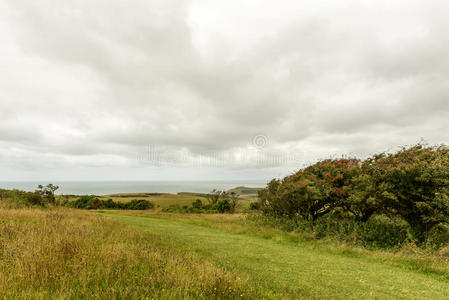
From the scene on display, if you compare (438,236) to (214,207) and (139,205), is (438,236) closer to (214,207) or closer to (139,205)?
(214,207)

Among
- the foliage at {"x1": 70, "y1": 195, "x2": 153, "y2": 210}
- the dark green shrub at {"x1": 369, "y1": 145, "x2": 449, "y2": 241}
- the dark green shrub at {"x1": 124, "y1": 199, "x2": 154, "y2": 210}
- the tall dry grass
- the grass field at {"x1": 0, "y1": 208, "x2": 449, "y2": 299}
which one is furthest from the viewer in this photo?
the dark green shrub at {"x1": 124, "y1": 199, "x2": 154, "y2": 210}

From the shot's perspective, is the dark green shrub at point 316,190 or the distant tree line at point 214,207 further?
the distant tree line at point 214,207

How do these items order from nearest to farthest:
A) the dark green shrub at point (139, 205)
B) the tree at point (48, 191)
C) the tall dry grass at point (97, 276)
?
the tall dry grass at point (97, 276)
the tree at point (48, 191)
the dark green shrub at point (139, 205)

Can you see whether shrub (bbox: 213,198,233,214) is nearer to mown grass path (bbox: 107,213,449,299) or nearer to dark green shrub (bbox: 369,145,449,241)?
dark green shrub (bbox: 369,145,449,241)

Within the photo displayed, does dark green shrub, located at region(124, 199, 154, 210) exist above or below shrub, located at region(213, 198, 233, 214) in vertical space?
below

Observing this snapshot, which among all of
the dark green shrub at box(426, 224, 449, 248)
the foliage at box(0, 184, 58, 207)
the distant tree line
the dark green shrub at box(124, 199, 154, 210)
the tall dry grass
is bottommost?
the dark green shrub at box(124, 199, 154, 210)

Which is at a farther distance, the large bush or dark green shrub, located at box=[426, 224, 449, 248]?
the large bush

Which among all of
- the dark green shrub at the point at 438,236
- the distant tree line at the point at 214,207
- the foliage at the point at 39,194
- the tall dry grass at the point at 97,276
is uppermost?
the tall dry grass at the point at 97,276

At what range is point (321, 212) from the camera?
1947 cm

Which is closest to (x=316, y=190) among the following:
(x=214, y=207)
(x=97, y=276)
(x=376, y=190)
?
(x=376, y=190)

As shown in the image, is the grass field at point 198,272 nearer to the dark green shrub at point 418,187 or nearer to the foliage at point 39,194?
the dark green shrub at point 418,187

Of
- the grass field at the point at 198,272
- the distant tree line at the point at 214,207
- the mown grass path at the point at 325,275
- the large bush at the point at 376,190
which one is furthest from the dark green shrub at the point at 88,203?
the mown grass path at the point at 325,275

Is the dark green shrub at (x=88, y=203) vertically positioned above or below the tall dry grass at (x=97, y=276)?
below

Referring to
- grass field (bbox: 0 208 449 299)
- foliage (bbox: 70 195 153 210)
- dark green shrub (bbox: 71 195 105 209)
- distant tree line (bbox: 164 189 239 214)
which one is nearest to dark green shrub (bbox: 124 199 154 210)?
foliage (bbox: 70 195 153 210)
